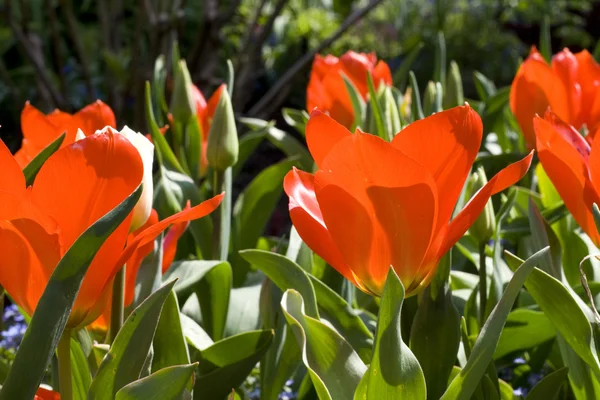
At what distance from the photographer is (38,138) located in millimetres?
930

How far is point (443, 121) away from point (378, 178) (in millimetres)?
66

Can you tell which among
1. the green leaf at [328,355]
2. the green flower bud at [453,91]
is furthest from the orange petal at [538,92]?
the green leaf at [328,355]

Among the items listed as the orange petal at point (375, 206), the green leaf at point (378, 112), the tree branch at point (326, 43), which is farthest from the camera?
the tree branch at point (326, 43)

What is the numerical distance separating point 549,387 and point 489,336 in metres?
0.18

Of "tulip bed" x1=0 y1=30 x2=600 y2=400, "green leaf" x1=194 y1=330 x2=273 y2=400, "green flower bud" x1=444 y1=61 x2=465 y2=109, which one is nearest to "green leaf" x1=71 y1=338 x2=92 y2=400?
"tulip bed" x1=0 y1=30 x2=600 y2=400

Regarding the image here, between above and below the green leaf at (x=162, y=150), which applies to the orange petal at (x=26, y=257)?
above

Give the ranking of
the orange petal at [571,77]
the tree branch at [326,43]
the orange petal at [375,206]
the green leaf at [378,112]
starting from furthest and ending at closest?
the tree branch at [326,43], the orange petal at [571,77], the green leaf at [378,112], the orange petal at [375,206]

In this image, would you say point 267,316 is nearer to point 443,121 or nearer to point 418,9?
point 443,121

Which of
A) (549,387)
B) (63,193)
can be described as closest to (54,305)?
(63,193)

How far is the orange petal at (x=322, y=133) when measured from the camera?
2.24 ft

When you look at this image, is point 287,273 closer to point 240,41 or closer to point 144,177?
point 144,177

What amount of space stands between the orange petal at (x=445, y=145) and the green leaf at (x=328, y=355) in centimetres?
12

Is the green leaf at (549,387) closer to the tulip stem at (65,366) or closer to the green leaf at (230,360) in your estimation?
the green leaf at (230,360)

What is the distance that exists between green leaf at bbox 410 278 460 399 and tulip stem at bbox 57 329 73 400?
0.95 ft
